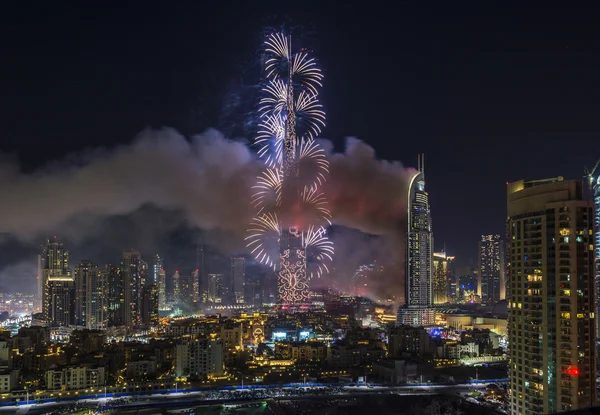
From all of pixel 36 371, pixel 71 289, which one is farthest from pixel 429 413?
pixel 71 289

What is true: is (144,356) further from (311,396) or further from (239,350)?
(311,396)

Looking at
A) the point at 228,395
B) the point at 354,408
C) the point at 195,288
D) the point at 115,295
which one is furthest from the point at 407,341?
the point at 195,288

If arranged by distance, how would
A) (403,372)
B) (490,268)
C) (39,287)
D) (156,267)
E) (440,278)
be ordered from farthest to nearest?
(490,268) < (440,278) < (156,267) < (39,287) < (403,372)

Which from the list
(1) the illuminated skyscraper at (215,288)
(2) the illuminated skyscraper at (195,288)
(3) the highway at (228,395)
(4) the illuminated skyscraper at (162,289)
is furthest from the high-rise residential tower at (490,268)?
(3) the highway at (228,395)

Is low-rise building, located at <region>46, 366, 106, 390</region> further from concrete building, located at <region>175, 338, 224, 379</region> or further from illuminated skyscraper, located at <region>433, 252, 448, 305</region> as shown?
illuminated skyscraper, located at <region>433, 252, 448, 305</region>

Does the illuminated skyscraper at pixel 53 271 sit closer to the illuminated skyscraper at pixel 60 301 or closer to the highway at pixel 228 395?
the illuminated skyscraper at pixel 60 301

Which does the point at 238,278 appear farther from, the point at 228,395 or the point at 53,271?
the point at 228,395

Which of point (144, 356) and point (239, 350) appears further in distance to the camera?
point (239, 350)
